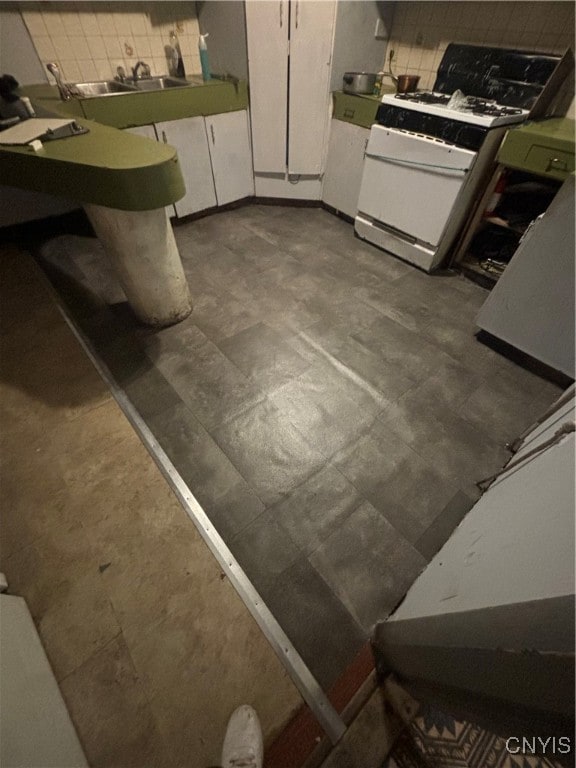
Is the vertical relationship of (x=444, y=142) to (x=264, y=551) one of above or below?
above

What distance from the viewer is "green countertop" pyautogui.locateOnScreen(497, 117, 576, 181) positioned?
1.63m

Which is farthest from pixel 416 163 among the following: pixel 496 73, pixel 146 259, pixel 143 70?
pixel 143 70

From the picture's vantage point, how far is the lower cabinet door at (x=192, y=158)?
2.32 meters

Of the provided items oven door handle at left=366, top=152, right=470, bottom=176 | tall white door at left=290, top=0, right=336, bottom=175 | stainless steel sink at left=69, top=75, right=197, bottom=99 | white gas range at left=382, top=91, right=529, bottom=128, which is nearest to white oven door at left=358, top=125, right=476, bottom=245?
oven door handle at left=366, top=152, right=470, bottom=176

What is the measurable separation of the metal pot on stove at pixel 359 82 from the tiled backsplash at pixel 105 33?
1226 mm

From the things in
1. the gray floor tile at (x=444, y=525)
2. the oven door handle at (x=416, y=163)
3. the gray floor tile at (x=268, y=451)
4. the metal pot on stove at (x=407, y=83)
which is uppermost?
the metal pot on stove at (x=407, y=83)

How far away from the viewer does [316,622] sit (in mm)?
1036

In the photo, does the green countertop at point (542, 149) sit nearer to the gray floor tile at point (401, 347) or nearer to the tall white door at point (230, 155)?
the gray floor tile at point (401, 347)

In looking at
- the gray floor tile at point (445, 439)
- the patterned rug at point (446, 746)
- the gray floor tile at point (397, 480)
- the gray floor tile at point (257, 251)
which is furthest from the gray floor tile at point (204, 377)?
the patterned rug at point (446, 746)

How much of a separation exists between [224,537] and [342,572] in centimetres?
43

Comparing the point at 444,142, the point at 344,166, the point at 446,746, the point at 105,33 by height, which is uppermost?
the point at 105,33

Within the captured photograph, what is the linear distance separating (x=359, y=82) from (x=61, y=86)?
1.89 meters

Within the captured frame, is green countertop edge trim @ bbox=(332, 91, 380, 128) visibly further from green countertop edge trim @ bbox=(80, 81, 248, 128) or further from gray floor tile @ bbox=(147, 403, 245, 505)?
gray floor tile @ bbox=(147, 403, 245, 505)

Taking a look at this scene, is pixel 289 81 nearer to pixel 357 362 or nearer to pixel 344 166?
pixel 344 166
